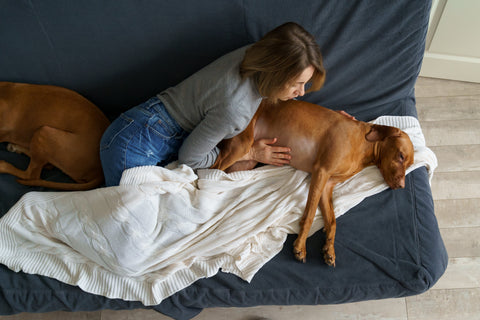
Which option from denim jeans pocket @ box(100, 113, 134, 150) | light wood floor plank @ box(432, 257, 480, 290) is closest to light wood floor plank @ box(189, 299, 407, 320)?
light wood floor plank @ box(432, 257, 480, 290)

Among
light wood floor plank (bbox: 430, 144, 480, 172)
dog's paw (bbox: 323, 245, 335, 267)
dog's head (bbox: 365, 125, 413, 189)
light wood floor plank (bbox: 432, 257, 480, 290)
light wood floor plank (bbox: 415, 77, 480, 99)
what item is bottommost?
light wood floor plank (bbox: 432, 257, 480, 290)

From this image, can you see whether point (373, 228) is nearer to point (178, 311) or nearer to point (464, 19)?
point (178, 311)

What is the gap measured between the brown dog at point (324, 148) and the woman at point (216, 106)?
92mm

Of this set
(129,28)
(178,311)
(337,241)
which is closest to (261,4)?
(129,28)

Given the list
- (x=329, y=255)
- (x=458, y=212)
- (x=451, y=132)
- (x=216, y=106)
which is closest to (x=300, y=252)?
(x=329, y=255)

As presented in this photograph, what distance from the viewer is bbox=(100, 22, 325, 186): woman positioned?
1513mm

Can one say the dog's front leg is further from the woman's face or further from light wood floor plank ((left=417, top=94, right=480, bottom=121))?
light wood floor plank ((left=417, top=94, right=480, bottom=121))

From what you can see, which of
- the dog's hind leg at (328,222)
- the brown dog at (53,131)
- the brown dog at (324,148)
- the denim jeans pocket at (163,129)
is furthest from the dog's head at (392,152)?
the brown dog at (53,131)

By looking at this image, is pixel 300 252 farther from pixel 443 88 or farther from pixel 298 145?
pixel 443 88

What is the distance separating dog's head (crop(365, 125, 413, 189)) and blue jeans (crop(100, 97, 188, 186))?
1.08 metres

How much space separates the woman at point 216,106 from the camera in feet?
4.96

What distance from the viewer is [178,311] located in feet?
6.15

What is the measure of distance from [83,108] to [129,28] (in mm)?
522

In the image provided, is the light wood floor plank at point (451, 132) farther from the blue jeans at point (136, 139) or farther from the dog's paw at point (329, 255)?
the blue jeans at point (136, 139)
